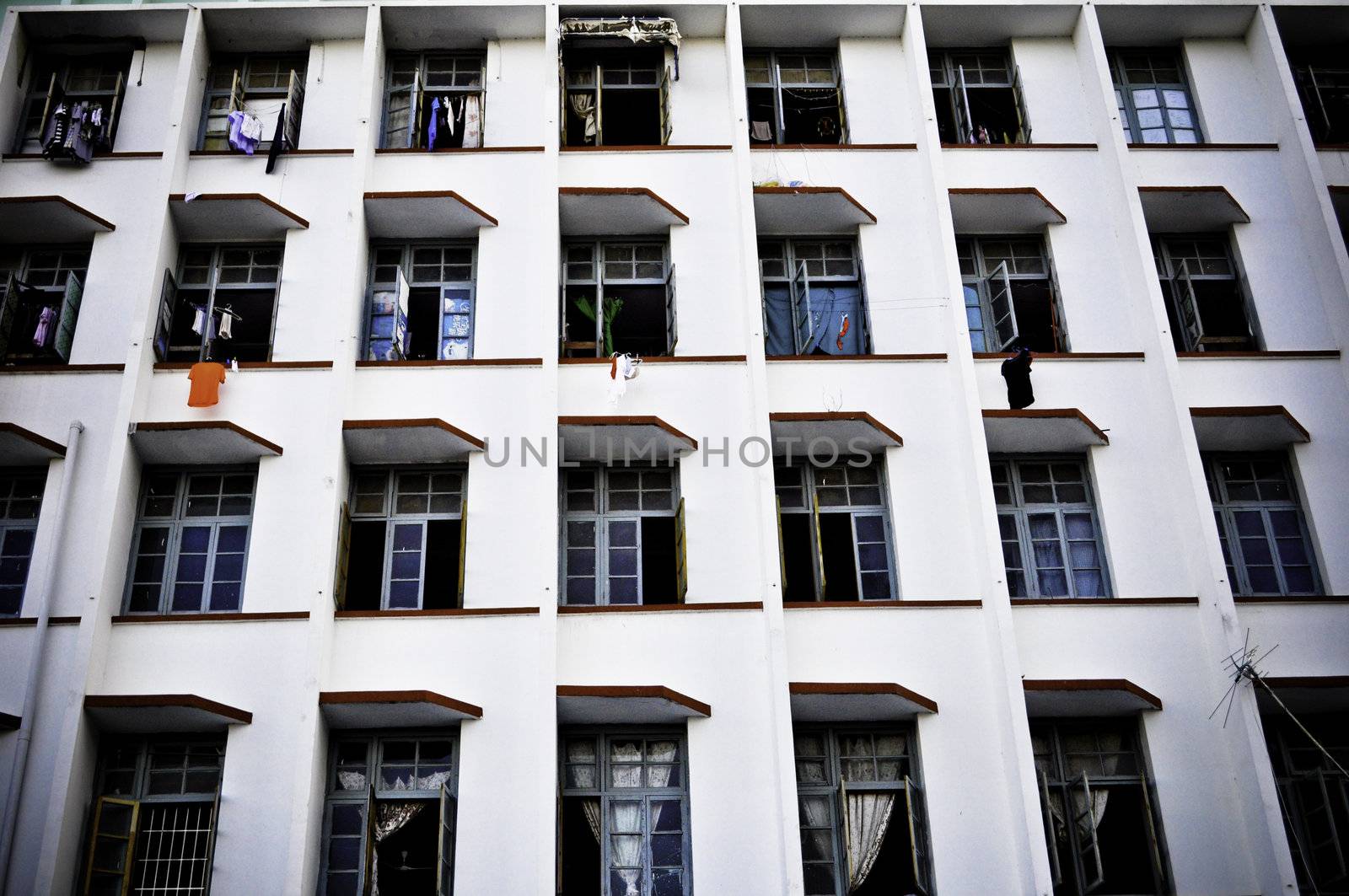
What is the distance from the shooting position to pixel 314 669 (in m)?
11.7

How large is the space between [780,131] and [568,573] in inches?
239

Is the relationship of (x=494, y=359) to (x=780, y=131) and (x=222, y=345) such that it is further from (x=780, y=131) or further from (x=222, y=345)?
(x=780, y=131)

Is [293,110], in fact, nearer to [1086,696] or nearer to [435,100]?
[435,100]

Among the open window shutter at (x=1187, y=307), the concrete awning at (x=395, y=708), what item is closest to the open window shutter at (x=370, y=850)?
the concrete awning at (x=395, y=708)

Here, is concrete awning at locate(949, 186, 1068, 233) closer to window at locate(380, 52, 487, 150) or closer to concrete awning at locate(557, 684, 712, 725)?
window at locate(380, 52, 487, 150)

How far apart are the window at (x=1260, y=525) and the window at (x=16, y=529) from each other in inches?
479

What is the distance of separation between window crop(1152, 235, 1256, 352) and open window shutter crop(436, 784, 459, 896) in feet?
30.1

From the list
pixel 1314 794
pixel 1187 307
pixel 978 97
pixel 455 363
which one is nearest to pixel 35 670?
pixel 455 363

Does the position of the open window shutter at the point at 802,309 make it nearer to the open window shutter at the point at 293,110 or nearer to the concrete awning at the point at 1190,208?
the concrete awning at the point at 1190,208

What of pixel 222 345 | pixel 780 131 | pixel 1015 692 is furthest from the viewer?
pixel 780 131

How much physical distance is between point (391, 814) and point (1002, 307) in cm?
848

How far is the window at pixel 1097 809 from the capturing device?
11672 mm

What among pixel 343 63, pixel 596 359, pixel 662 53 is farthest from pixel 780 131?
pixel 343 63

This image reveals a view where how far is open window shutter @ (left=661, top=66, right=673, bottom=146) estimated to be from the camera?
48.6 feet
